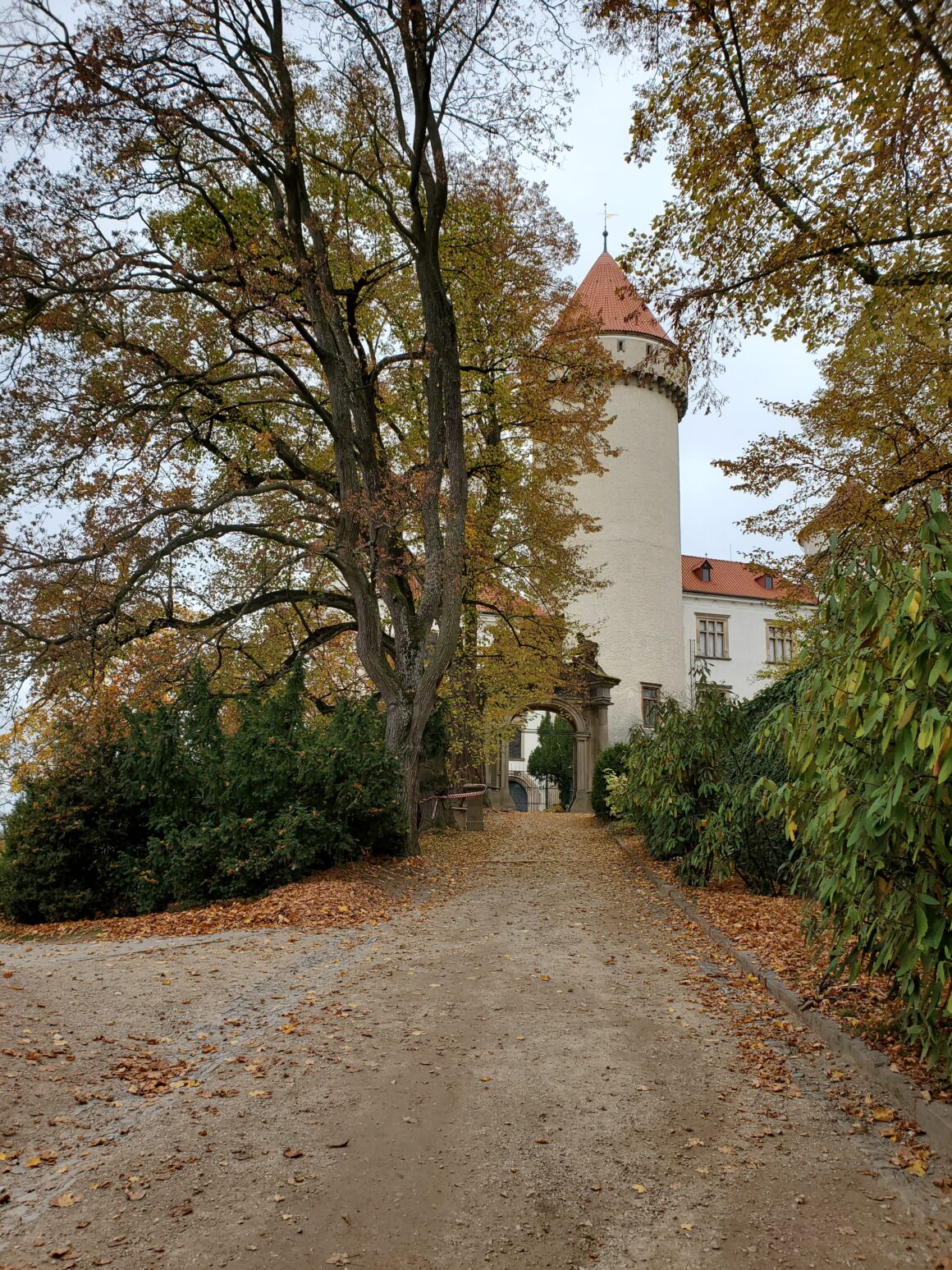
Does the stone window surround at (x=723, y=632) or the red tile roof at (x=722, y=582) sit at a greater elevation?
the red tile roof at (x=722, y=582)

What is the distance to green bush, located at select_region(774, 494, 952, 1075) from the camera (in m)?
3.64

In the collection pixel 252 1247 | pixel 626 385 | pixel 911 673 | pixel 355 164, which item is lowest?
pixel 252 1247

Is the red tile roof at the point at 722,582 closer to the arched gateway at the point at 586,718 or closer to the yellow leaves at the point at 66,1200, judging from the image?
the arched gateway at the point at 586,718

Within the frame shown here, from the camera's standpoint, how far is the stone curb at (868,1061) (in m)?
3.65

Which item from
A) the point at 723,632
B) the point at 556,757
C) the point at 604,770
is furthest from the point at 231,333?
the point at 723,632

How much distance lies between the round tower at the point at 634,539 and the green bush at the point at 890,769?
2913cm

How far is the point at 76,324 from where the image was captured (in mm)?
11000

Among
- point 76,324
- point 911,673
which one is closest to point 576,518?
point 76,324

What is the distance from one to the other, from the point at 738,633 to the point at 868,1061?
4313 centimetres

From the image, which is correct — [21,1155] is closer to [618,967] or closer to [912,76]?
[618,967]

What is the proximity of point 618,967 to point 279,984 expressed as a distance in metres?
2.47

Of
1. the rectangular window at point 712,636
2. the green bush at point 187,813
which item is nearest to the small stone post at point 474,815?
the green bush at point 187,813

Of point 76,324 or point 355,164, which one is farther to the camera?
point 355,164

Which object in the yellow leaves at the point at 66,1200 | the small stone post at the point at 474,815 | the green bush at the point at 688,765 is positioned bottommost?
the yellow leaves at the point at 66,1200
